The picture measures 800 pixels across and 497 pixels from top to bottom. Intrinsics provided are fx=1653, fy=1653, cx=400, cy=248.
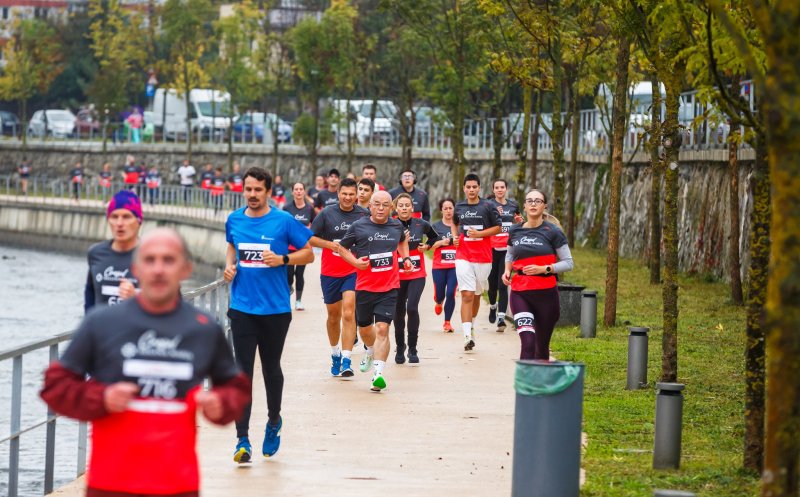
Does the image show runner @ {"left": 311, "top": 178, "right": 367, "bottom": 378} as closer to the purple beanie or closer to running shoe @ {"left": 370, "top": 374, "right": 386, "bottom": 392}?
running shoe @ {"left": 370, "top": 374, "right": 386, "bottom": 392}

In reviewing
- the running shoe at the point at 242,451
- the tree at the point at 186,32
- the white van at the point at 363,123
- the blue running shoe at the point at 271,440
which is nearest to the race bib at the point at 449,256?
the blue running shoe at the point at 271,440

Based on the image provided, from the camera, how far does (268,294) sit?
35.2 ft

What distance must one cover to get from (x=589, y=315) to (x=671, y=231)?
511 centimetres

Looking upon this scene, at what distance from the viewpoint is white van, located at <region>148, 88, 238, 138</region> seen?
247ft

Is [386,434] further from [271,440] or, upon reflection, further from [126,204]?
[126,204]

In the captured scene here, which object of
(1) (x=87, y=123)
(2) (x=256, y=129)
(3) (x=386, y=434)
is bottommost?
(3) (x=386, y=434)

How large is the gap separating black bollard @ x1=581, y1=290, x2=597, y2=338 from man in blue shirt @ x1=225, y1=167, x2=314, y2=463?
331 inches

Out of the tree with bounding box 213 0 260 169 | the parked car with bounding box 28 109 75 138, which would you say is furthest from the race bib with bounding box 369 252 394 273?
the parked car with bounding box 28 109 75 138

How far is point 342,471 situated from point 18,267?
49.2 meters

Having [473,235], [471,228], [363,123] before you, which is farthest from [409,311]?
[363,123]

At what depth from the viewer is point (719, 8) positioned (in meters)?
7.24

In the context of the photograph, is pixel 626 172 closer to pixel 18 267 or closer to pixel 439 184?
pixel 439 184

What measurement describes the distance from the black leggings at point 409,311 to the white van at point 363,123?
4324 centimetres

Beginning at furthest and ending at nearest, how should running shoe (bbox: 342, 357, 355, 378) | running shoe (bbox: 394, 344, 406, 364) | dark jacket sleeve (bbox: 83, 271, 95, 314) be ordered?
1. running shoe (bbox: 394, 344, 406, 364)
2. running shoe (bbox: 342, 357, 355, 378)
3. dark jacket sleeve (bbox: 83, 271, 95, 314)
